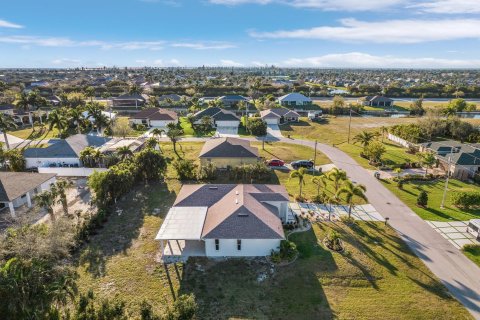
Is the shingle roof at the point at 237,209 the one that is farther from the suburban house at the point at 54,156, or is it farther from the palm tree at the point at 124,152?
the suburban house at the point at 54,156

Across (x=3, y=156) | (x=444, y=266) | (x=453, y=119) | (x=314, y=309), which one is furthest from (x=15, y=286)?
(x=453, y=119)

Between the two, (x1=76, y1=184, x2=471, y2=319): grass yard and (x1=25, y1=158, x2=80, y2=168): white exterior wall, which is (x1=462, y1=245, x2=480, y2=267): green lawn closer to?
(x1=76, y1=184, x2=471, y2=319): grass yard

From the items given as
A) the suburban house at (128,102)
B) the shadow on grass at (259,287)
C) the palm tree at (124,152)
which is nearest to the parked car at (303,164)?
the shadow on grass at (259,287)

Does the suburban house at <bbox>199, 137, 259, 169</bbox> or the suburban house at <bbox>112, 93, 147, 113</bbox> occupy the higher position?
the suburban house at <bbox>112, 93, 147, 113</bbox>

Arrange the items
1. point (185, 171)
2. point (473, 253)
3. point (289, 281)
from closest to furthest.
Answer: point (289, 281) < point (473, 253) < point (185, 171)

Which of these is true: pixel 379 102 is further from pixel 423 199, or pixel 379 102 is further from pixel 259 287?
pixel 259 287

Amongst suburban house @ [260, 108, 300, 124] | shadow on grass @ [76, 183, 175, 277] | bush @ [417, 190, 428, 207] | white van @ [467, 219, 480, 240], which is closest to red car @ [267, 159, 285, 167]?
shadow on grass @ [76, 183, 175, 277]

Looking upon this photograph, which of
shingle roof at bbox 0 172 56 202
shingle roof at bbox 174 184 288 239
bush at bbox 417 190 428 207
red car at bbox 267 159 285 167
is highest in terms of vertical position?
shingle roof at bbox 0 172 56 202

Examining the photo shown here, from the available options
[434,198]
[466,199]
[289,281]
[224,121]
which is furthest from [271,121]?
[289,281]
